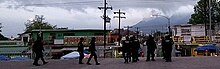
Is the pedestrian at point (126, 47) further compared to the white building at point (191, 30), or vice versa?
the white building at point (191, 30)

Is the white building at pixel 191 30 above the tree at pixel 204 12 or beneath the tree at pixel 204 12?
beneath

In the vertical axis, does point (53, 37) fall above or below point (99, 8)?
below

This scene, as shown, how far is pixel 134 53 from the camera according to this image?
2233 cm

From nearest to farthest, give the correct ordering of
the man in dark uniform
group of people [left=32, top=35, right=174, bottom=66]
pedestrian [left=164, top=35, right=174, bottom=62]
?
group of people [left=32, top=35, right=174, bottom=66] → the man in dark uniform → pedestrian [left=164, top=35, right=174, bottom=62]

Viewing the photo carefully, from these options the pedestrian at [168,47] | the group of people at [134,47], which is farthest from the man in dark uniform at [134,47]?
the pedestrian at [168,47]

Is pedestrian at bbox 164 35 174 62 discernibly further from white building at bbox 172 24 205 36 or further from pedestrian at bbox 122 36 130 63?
white building at bbox 172 24 205 36

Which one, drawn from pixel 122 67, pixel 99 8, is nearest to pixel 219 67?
pixel 122 67

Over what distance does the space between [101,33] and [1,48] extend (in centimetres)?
1827

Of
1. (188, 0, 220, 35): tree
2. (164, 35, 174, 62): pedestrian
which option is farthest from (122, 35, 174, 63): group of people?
(188, 0, 220, 35): tree

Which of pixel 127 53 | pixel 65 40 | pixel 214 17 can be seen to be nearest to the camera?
pixel 127 53

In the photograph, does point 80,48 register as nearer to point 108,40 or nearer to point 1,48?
point 1,48

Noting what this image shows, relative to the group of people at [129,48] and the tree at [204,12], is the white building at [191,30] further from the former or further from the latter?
the group of people at [129,48]

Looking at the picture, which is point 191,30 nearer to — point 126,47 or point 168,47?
point 168,47

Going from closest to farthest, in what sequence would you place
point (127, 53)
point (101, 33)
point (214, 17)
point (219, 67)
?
point (219, 67) < point (127, 53) < point (101, 33) < point (214, 17)
